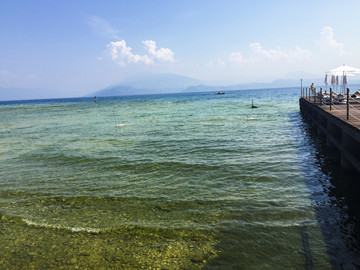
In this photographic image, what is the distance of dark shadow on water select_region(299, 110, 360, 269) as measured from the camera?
5.47 m

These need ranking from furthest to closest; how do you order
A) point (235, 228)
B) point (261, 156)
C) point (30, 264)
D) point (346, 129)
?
1. point (261, 156)
2. point (346, 129)
3. point (235, 228)
4. point (30, 264)

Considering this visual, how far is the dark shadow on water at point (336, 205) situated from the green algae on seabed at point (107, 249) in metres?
2.61

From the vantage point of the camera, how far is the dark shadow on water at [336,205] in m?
5.47

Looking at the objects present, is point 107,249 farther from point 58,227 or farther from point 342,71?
point 342,71

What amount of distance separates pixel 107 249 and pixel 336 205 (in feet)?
21.0

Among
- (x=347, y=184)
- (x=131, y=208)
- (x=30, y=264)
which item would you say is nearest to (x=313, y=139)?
(x=347, y=184)

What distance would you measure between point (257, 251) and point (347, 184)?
5.66 meters

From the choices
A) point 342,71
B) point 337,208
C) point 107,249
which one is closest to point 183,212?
point 107,249

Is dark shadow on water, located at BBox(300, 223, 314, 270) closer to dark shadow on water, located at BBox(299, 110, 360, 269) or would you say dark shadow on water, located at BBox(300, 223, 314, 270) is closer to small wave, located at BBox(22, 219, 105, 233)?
dark shadow on water, located at BBox(299, 110, 360, 269)

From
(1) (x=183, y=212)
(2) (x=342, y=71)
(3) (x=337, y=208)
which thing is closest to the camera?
(3) (x=337, y=208)

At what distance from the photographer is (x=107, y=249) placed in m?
6.03

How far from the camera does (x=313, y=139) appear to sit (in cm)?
1788

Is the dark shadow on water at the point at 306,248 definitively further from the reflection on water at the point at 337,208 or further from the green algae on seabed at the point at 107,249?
the green algae on seabed at the point at 107,249

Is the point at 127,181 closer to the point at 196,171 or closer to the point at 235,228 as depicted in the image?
the point at 196,171
